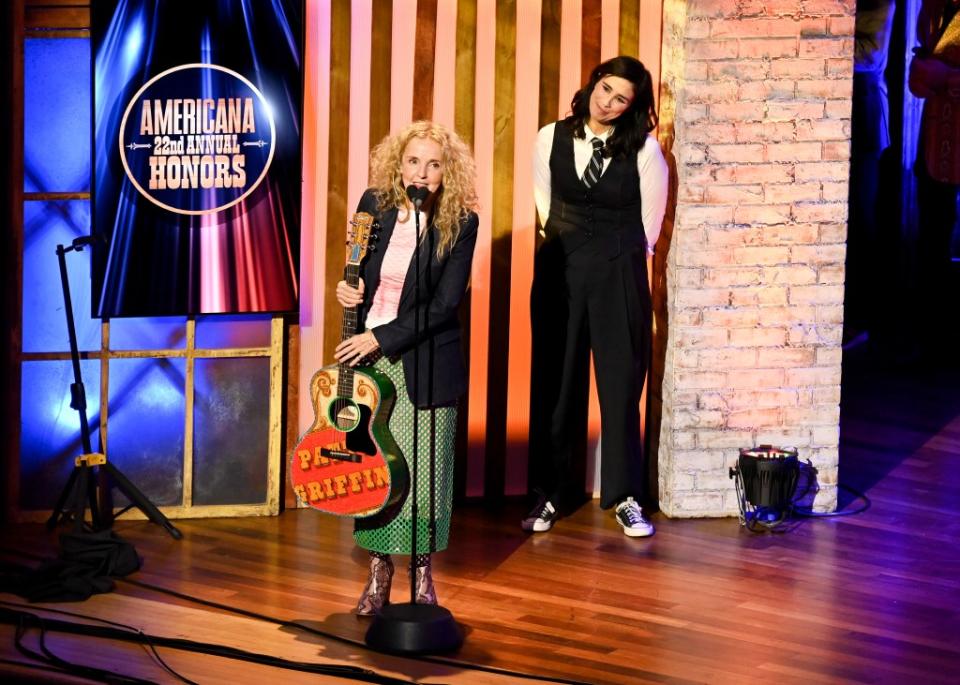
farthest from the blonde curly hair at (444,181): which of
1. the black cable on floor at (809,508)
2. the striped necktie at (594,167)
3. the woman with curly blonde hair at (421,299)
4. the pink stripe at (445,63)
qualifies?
the black cable on floor at (809,508)

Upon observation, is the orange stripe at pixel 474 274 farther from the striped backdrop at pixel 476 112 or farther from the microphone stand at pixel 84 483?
the microphone stand at pixel 84 483

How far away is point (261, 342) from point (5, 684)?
2.13 meters

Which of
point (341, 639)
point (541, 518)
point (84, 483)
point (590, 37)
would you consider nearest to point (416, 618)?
point (341, 639)

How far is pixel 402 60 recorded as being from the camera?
6.05 metres

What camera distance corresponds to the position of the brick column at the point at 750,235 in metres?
5.95

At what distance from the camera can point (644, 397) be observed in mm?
6398

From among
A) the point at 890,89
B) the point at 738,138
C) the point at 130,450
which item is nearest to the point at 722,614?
the point at 738,138

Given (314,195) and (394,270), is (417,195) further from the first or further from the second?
(314,195)

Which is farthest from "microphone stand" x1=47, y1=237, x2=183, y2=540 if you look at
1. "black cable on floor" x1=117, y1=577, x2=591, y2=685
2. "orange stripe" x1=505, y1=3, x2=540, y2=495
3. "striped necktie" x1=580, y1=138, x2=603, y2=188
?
"striped necktie" x1=580, y1=138, x2=603, y2=188

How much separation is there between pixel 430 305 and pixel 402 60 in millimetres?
1706

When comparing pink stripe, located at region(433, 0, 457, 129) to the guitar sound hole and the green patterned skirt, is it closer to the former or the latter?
the green patterned skirt

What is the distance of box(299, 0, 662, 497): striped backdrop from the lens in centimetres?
601

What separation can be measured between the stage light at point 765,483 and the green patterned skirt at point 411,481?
1664mm

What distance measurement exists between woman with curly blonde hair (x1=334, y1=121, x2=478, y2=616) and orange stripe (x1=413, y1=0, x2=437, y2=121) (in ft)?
4.46
